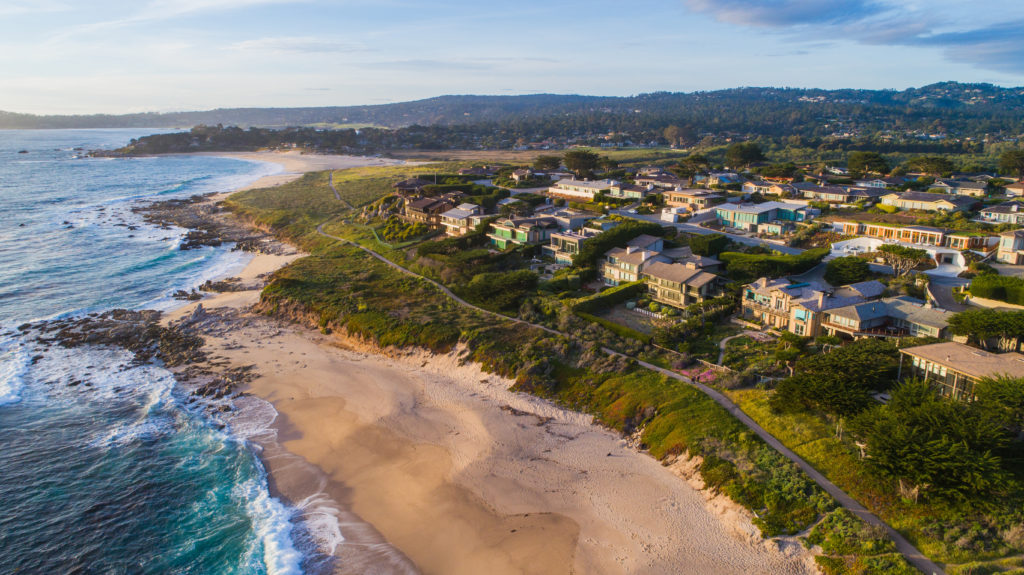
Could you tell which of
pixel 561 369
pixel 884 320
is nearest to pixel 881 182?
pixel 884 320

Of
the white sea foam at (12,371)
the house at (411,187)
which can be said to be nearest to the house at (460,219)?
the house at (411,187)

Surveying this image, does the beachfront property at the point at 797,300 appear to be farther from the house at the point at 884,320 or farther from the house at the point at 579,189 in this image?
the house at the point at 579,189

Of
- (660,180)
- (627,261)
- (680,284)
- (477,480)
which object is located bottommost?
(477,480)

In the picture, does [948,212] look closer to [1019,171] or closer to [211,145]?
[1019,171]

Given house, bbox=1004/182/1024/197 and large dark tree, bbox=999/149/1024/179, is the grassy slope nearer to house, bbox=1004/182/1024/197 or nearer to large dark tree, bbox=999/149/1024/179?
→ house, bbox=1004/182/1024/197

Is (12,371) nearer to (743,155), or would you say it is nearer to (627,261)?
(627,261)

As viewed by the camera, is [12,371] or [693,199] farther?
[693,199]

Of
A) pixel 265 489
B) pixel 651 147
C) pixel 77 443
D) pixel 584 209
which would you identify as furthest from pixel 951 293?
pixel 651 147

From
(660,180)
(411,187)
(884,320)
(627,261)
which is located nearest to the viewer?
(884,320)
